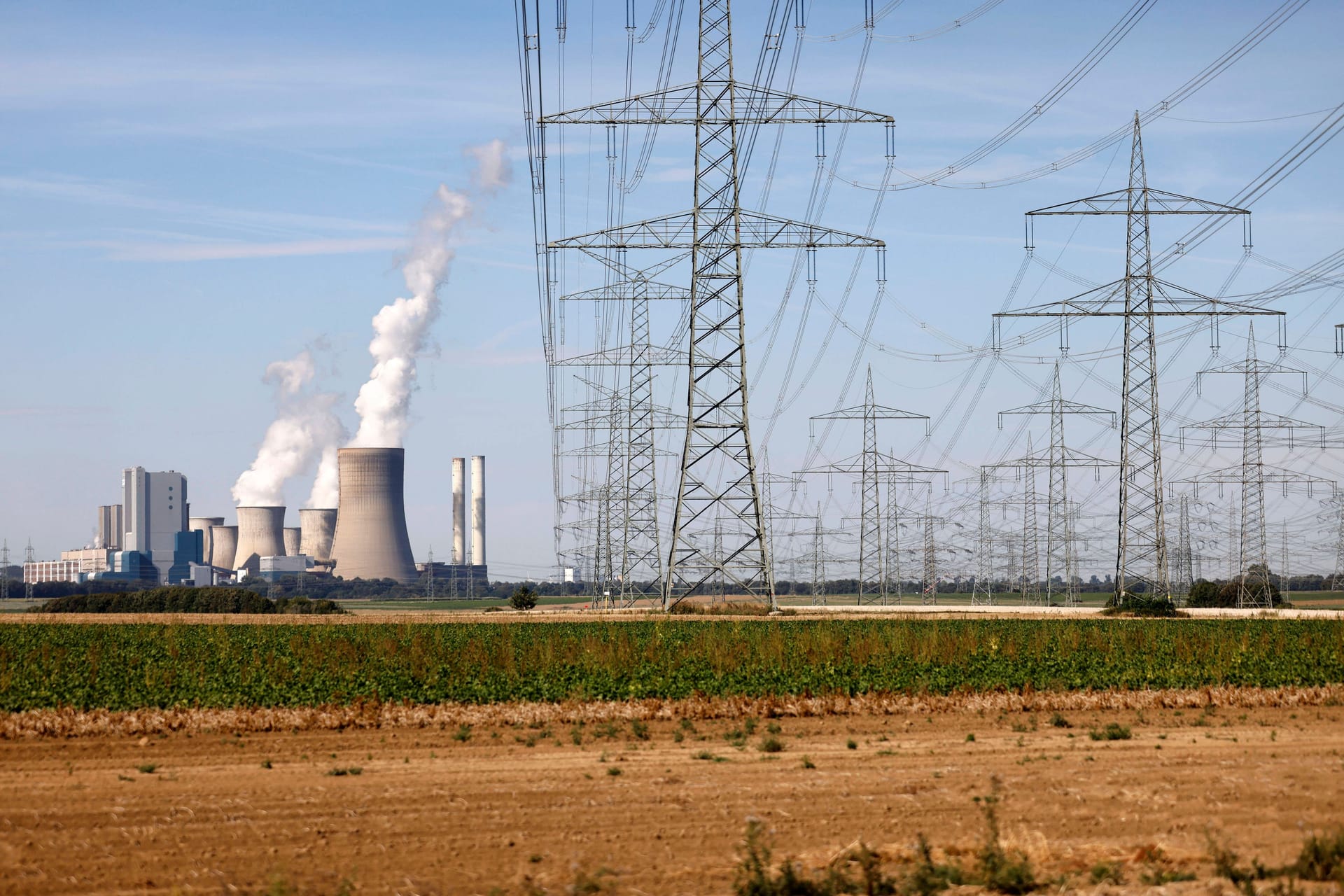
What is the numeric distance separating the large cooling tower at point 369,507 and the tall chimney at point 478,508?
60.7 meters

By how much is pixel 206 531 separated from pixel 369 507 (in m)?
79.8

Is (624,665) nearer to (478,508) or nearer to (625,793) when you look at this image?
(625,793)

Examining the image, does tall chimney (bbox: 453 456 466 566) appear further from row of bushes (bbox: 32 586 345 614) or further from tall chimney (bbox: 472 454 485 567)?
row of bushes (bbox: 32 586 345 614)

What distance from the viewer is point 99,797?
14.2 m

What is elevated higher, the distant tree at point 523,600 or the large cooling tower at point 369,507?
the large cooling tower at point 369,507

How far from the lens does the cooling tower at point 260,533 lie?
150125mm

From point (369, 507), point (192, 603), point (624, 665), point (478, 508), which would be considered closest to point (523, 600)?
point (192, 603)

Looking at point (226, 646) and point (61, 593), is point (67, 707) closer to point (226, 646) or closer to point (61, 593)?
point (226, 646)

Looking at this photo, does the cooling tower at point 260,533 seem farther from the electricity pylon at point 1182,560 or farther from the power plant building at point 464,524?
the electricity pylon at point 1182,560

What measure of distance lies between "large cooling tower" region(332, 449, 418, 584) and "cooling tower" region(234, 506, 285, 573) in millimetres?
28589

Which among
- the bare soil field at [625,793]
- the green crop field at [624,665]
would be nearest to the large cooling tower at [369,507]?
the green crop field at [624,665]

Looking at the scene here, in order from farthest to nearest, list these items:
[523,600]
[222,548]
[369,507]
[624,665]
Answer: [222,548] < [369,507] < [523,600] < [624,665]

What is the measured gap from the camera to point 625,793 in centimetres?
1470

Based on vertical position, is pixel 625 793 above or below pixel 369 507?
below
